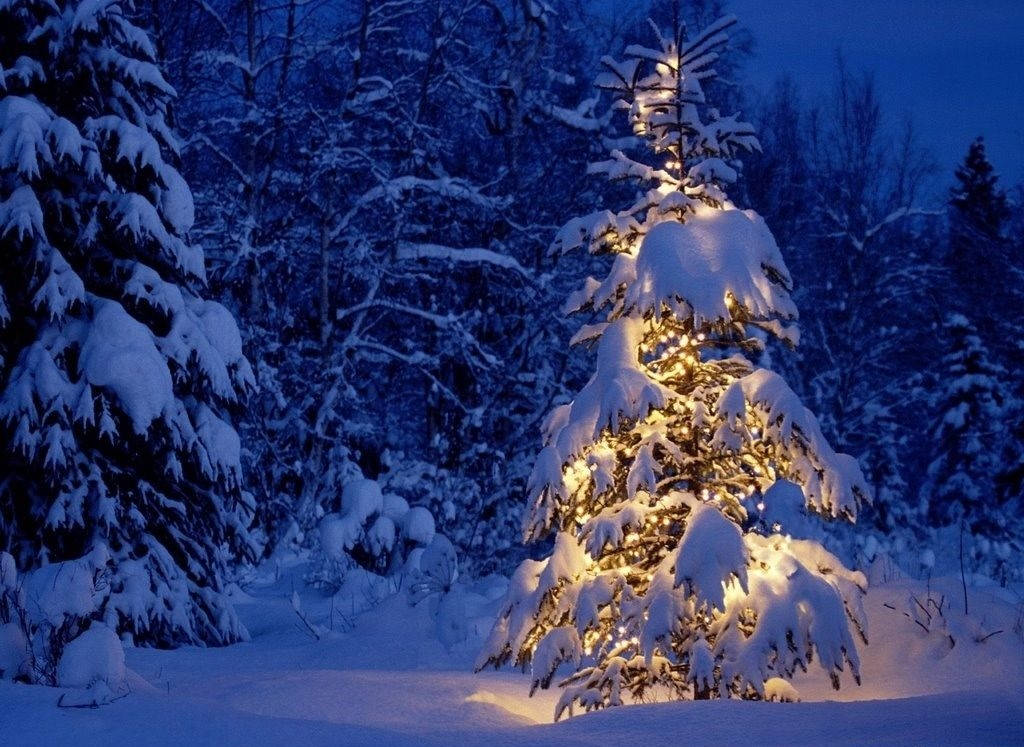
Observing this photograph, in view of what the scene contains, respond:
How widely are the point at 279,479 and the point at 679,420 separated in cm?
1163

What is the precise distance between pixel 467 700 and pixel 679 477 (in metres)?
1.66

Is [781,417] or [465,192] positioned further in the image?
[465,192]

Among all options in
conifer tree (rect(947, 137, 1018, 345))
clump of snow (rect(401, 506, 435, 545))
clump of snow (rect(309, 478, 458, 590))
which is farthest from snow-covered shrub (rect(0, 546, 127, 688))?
conifer tree (rect(947, 137, 1018, 345))

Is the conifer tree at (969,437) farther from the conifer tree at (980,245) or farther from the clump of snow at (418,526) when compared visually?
the clump of snow at (418,526)

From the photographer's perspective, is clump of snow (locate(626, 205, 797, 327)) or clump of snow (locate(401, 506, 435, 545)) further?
clump of snow (locate(401, 506, 435, 545))

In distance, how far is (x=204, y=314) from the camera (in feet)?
28.8

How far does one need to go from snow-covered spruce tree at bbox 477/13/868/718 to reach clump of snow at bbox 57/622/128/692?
1975 millimetres

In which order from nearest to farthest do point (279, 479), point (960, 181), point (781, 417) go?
point (781, 417) → point (279, 479) → point (960, 181)

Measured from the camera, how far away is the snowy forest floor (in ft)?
12.1

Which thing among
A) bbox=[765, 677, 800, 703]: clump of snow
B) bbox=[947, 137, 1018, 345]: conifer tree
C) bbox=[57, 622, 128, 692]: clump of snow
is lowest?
bbox=[765, 677, 800, 703]: clump of snow

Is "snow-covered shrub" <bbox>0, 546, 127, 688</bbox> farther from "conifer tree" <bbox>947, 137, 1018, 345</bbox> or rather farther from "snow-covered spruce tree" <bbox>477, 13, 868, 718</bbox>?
"conifer tree" <bbox>947, 137, 1018, 345</bbox>

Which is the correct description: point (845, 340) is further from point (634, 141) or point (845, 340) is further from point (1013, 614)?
point (1013, 614)

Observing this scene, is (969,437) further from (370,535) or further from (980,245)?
(370,535)

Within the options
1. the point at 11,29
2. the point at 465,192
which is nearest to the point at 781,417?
the point at 11,29
